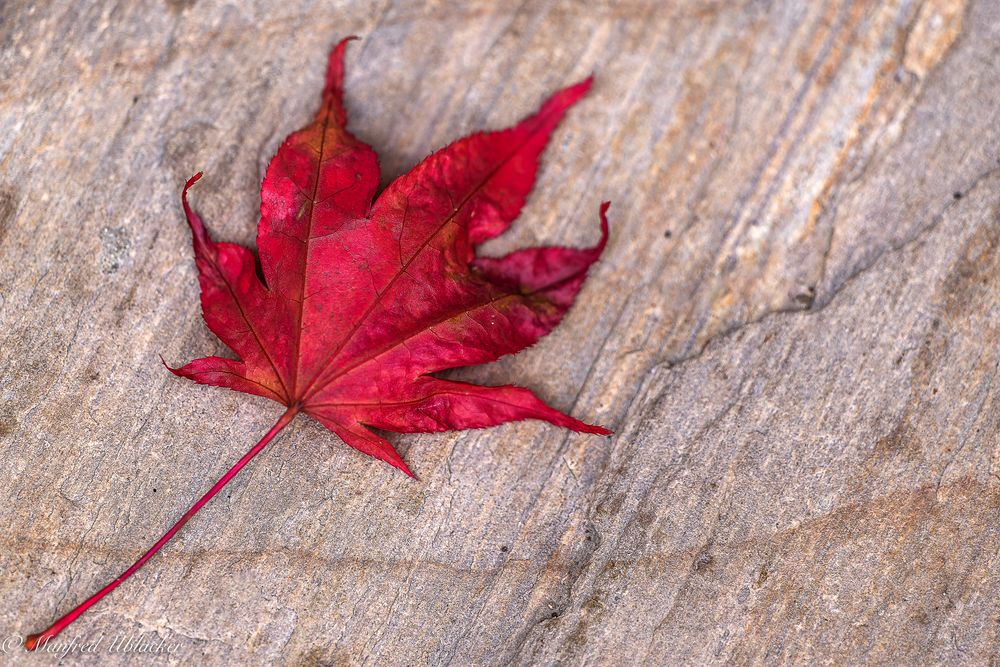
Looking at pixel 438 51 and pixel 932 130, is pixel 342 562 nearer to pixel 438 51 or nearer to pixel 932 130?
pixel 438 51

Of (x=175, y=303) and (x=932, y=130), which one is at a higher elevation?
(x=932, y=130)

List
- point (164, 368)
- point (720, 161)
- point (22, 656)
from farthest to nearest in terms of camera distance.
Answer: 1. point (720, 161)
2. point (164, 368)
3. point (22, 656)

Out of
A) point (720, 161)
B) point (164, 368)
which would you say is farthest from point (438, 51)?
point (164, 368)

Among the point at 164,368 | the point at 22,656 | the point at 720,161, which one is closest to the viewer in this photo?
the point at 22,656

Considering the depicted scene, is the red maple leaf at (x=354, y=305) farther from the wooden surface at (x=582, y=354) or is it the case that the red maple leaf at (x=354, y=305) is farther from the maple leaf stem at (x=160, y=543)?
the wooden surface at (x=582, y=354)

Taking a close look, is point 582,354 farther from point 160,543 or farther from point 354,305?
point 160,543

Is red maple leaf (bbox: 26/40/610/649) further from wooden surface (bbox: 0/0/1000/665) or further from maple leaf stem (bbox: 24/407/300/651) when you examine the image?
wooden surface (bbox: 0/0/1000/665)

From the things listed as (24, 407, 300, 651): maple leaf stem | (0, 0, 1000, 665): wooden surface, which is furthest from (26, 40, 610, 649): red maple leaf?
(0, 0, 1000, 665): wooden surface
